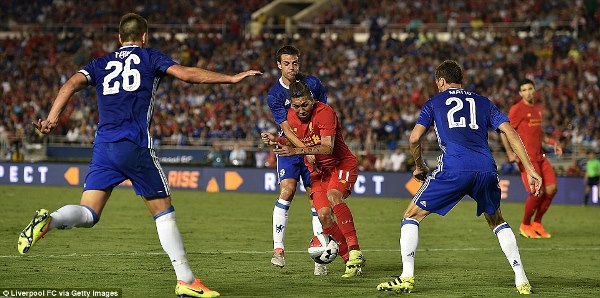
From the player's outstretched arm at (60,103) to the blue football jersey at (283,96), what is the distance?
3753mm

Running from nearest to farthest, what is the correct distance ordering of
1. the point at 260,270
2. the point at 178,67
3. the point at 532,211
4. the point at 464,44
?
the point at 178,67 → the point at 260,270 → the point at 532,211 → the point at 464,44

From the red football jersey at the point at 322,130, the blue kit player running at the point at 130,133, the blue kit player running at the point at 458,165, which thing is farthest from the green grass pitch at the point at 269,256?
the red football jersey at the point at 322,130

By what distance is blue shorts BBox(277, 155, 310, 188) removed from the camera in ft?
42.0

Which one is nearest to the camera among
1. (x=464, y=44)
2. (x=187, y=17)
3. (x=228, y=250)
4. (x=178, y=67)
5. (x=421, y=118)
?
(x=178, y=67)

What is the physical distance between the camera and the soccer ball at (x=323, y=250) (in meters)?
11.8

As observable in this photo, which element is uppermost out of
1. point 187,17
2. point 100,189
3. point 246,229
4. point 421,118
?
point 187,17

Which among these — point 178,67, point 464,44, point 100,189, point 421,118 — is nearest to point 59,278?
point 100,189

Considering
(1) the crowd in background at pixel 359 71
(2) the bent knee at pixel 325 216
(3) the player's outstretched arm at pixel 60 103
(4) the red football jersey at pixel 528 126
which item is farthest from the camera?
(1) the crowd in background at pixel 359 71

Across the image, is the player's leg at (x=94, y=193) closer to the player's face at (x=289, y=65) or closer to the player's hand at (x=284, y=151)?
the player's hand at (x=284, y=151)

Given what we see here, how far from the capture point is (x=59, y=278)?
1102 cm

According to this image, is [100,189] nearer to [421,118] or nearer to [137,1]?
[421,118]

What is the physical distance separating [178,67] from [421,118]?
8.16 ft

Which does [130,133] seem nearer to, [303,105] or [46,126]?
[46,126]

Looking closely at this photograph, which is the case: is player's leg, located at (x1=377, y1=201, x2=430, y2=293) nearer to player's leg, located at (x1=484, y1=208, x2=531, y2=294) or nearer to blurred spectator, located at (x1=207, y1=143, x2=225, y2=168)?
player's leg, located at (x1=484, y1=208, x2=531, y2=294)
